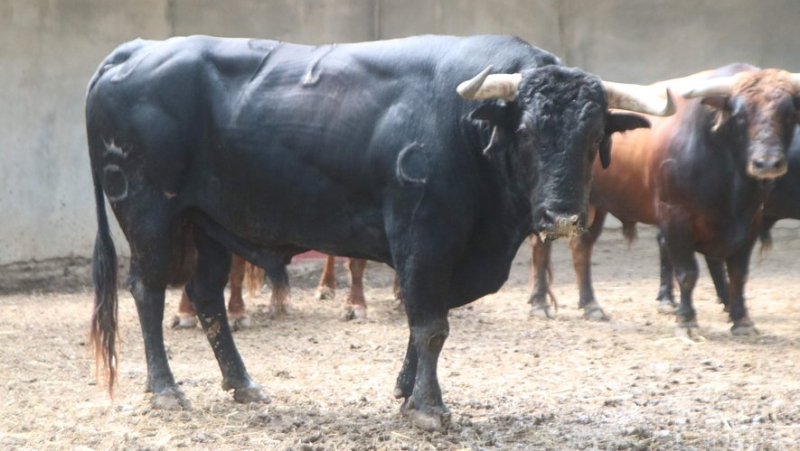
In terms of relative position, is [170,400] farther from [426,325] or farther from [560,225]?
[560,225]

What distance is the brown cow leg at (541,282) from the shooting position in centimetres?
906

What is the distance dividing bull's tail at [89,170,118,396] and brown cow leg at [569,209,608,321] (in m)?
4.22

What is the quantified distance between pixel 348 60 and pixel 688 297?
12.4 feet

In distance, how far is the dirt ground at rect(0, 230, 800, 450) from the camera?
520 cm

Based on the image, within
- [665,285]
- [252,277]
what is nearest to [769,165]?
[665,285]

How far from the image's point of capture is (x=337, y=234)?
5.36m

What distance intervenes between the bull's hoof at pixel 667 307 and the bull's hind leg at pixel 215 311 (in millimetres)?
4445

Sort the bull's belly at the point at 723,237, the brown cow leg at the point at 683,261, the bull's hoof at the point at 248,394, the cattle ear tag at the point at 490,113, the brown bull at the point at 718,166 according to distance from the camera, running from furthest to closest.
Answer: the brown cow leg at the point at 683,261, the bull's belly at the point at 723,237, the brown bull at the point at 718,166, the bull's hoof at the point at 248,394, the cattle ear tag at the point at 490,113

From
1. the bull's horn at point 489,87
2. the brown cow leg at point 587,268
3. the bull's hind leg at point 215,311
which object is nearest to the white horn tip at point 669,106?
the bull's horn at point 489,87

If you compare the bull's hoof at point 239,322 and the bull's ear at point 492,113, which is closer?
the bull's ear at point 492,113

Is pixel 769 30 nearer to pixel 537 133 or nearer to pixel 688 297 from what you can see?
pixel 688 297

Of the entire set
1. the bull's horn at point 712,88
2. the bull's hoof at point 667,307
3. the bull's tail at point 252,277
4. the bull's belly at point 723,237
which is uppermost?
the bull's horn at point 712,88

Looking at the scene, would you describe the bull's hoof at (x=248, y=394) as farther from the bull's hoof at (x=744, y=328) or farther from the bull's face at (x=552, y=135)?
the bull's hoof at (x=744, y=328)

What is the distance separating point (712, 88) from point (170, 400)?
4.18 metres
